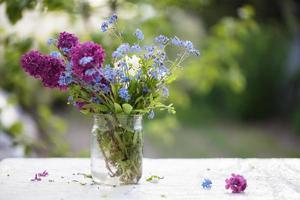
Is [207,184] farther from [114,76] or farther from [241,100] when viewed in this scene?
[241,100]

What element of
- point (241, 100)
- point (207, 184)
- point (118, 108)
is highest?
point (241, 100)

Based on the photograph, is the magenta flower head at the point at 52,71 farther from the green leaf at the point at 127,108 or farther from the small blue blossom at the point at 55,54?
the green leaf at the point at 127,108

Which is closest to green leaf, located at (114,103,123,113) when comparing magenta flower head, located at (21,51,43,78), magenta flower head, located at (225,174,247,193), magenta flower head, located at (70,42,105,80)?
magenta flower head, located at (70,42,105,80)

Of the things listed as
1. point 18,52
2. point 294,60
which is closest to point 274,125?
point 294,60

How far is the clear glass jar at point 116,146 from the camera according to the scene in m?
1.47

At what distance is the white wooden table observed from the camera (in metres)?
1.45

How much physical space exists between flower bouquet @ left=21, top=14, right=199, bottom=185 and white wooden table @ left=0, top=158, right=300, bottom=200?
0.09 m

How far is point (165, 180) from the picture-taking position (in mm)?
1612

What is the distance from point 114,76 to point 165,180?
1.18ft

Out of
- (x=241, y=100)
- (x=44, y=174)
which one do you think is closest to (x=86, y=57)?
(x=44, y=174)

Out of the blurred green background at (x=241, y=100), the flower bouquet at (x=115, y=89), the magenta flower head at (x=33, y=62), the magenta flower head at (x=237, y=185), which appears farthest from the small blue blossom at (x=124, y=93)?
the blurred green background at (x=241, y=100)

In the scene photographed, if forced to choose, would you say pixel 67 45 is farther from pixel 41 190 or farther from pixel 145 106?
pixel 41 190

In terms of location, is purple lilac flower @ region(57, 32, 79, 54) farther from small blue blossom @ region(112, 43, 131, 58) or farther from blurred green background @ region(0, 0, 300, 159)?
blurred green background @ region(0, 0, 300, 159)

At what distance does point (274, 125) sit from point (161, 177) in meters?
6.44
